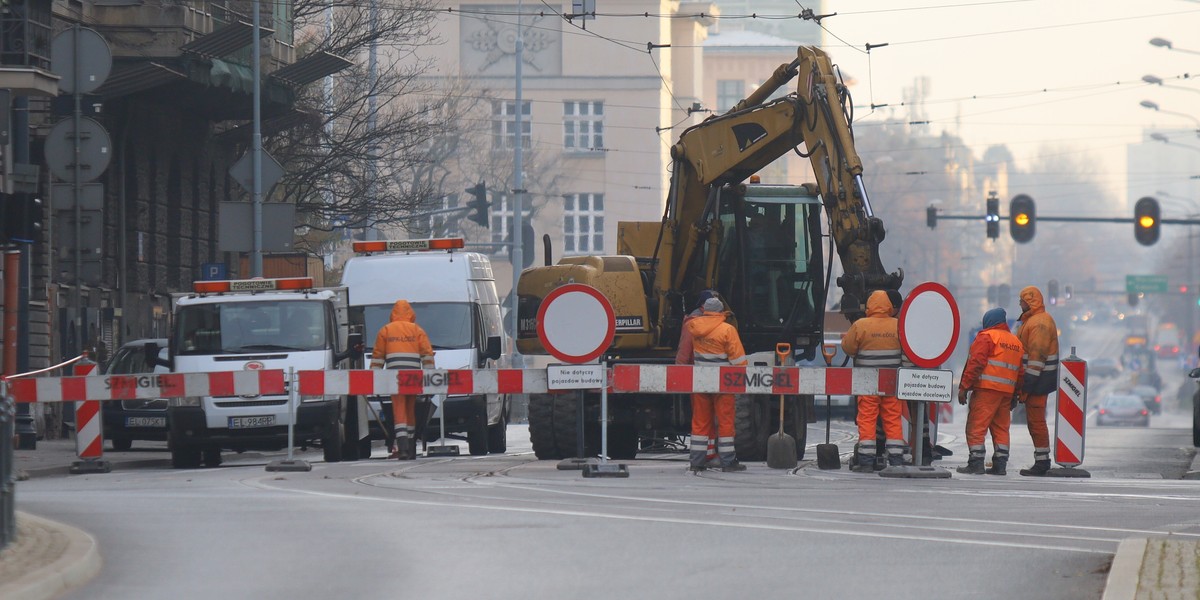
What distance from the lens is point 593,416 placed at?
2088cm

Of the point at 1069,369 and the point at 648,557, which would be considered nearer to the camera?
the point at 648,557

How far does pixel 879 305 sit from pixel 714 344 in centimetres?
154

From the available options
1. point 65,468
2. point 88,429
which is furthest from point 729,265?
point 65,468

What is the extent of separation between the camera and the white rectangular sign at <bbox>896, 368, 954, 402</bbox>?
56.5 ft

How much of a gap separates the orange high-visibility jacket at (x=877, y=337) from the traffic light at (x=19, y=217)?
23.5 ft

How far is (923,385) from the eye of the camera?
17250mm

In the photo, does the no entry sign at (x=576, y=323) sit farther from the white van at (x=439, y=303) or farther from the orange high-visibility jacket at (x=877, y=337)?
the white van at (x=439, y=303)

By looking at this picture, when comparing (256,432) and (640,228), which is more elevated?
(640,228)

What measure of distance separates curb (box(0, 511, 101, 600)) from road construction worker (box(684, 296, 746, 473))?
24.8ft

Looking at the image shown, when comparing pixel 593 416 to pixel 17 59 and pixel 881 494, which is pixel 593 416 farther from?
pixel 17 59

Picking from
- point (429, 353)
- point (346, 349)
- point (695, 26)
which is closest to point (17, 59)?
point (346, 349)

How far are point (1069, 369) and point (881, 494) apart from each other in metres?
4.16

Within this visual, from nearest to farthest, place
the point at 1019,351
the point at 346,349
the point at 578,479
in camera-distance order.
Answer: the point at 578,479
the point at 1019,351
the point at 346,349

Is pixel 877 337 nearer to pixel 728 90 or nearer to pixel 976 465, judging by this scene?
pixel 976 465
